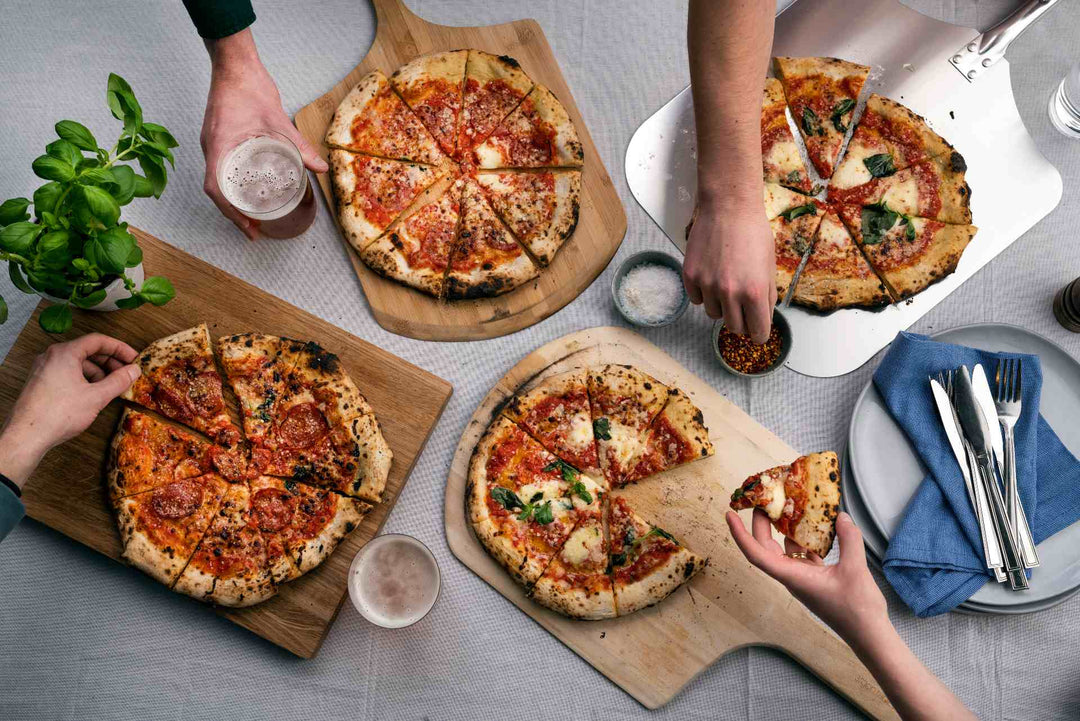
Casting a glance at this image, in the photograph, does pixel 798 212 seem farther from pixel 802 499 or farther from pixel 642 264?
pixel 802 499

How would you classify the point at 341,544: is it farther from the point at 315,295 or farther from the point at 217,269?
the point at 217,269

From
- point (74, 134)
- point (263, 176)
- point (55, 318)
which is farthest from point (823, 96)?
point (55, 318)

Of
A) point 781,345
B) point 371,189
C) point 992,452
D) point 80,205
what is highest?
point 80,205

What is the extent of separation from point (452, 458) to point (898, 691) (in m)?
2.27

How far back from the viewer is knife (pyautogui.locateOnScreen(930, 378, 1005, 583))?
141 inches

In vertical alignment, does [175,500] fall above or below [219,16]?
below

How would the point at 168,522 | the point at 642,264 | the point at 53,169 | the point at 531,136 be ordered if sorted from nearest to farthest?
1. the point at 53,169
2. the point at 168,522
3. the point at 642,264
4. the point at 531,136

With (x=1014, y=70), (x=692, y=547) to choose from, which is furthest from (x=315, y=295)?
(x=1014, y=70)

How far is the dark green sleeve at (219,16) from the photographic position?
11.0 ft

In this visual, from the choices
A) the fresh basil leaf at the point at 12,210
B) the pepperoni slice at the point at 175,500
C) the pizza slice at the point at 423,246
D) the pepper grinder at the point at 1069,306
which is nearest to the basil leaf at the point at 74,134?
the fresh basil leaf at the point at 12,210

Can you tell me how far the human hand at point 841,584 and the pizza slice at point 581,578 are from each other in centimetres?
78

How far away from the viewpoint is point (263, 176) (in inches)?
143

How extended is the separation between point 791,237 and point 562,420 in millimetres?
1589

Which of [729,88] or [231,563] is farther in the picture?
[231,563]
